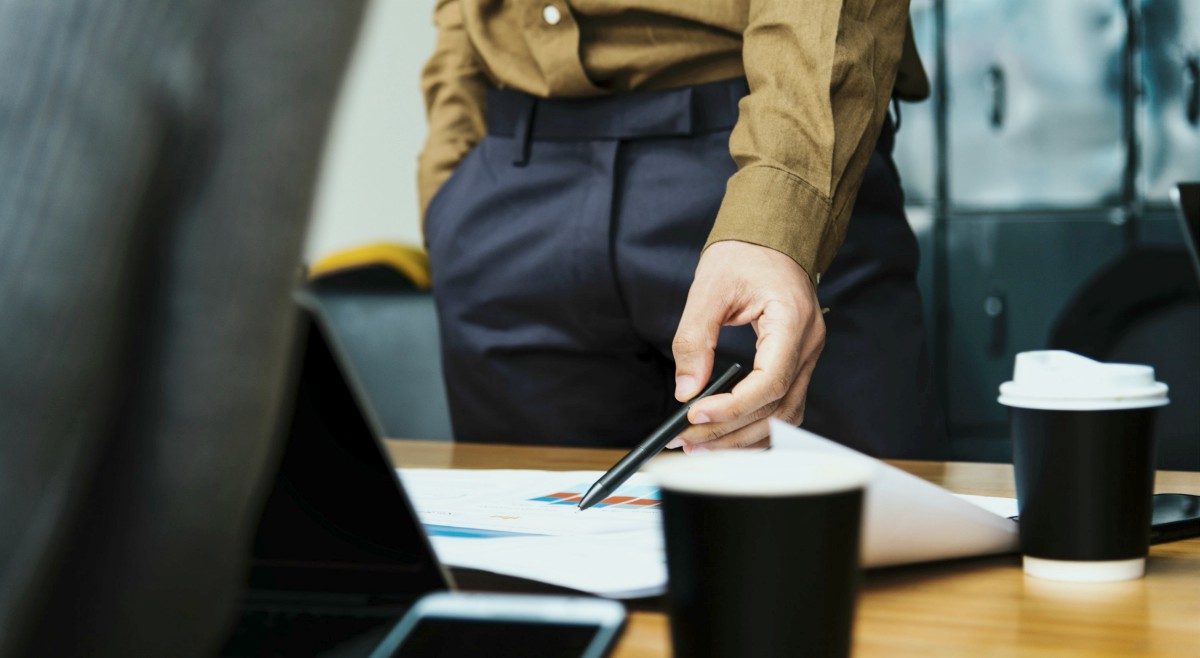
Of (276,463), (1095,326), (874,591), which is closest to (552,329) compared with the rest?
(874,591)

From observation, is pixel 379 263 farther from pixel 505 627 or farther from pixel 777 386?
pixel 505 627

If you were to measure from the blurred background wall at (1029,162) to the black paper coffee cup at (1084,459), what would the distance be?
2382 millimetres

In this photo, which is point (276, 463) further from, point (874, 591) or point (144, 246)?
point (874, 591)

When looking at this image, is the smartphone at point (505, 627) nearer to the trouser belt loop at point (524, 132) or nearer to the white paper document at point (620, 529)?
the white paper document at point (620, 529)

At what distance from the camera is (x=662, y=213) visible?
3.66ft

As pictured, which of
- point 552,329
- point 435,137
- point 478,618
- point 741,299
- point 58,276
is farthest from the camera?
point 435,137

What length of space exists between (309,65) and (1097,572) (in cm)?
46

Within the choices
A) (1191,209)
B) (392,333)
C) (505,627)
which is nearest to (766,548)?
(505,627)

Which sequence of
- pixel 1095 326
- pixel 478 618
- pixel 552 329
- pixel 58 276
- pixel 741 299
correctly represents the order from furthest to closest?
pixel 1095 326 → pixel 552 329 → pixel 741 299 → pixel 478 618 → pixel 58 276

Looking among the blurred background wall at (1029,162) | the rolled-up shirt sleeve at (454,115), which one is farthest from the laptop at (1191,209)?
the blurred background wall at (1029,162)

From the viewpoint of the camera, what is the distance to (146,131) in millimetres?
179

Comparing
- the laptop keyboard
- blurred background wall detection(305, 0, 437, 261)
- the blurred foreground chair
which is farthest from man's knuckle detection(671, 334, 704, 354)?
blurred background wall detection(305, 0, 437, 261)

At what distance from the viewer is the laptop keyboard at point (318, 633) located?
0.44 metres

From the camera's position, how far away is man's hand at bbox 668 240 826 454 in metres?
0.80
